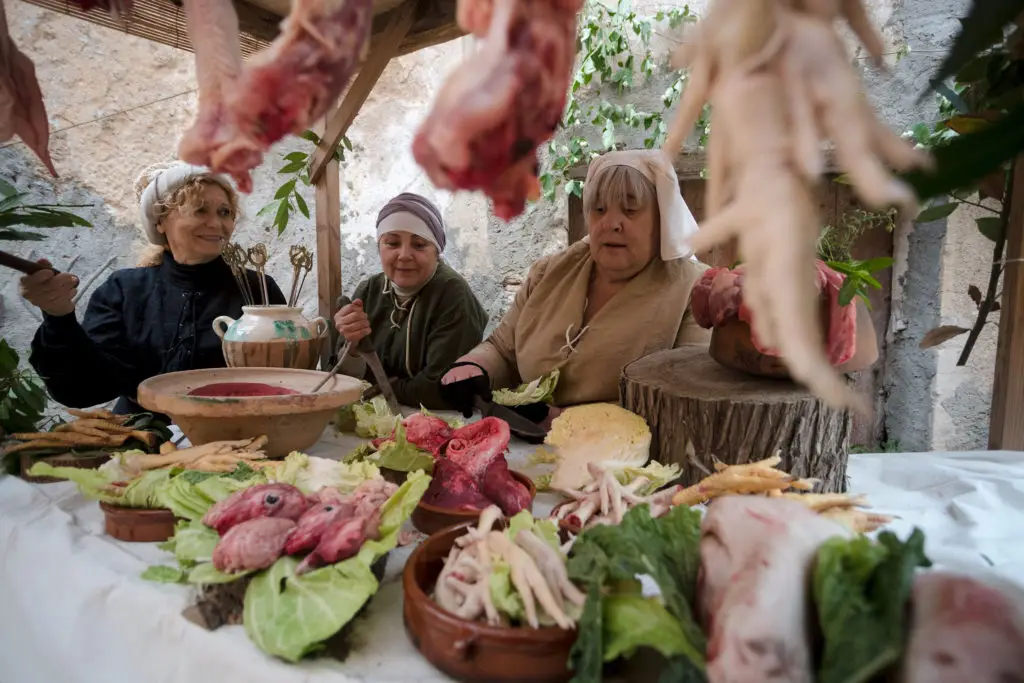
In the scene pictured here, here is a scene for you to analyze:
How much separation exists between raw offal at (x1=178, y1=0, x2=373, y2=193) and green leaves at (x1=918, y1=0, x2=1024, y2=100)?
489 mm

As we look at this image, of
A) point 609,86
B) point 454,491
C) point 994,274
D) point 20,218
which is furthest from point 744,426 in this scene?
point 609,86

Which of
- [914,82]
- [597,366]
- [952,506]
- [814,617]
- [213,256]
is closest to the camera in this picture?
[814,617]

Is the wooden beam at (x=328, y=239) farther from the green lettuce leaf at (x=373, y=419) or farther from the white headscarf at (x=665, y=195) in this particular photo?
the white headscarf at (x=665, y=195)

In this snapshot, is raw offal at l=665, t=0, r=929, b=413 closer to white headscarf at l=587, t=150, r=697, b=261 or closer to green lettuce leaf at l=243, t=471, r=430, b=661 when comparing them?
green lettuce leaf at l=243, t=471, r=430, b=661

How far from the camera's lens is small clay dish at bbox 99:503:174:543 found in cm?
98

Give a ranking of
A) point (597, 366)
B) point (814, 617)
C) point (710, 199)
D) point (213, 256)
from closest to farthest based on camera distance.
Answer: point (710, 199)
point (814, 617)
point (597, 366)
point (213, 256)

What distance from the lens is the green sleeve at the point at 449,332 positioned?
2218 mm

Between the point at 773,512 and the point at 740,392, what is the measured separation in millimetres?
717

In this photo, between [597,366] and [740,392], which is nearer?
[740,392]

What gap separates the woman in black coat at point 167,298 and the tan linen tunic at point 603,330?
3.47 feet

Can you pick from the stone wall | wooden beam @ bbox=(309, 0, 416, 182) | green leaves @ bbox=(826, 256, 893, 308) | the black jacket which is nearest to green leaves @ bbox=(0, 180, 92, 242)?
the black jacket

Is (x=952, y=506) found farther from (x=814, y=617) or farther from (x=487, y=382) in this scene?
(x=487, y=382)

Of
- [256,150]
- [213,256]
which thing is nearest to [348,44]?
[256,150]

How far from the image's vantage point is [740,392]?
1.25 metres
